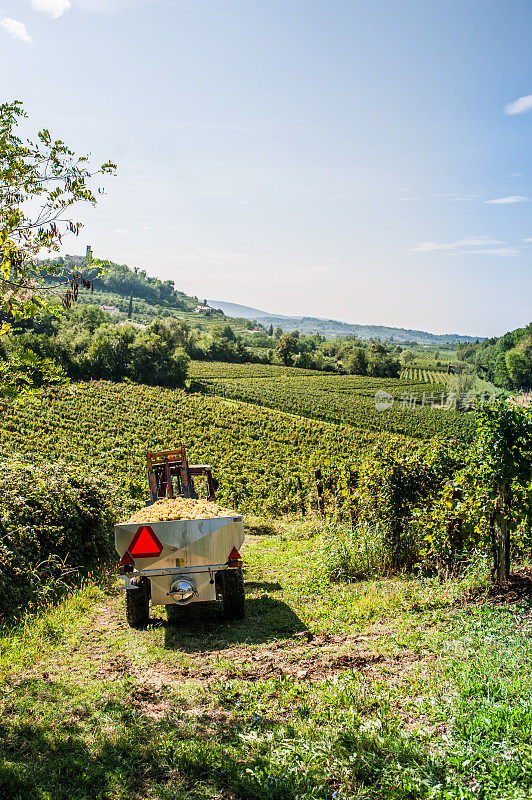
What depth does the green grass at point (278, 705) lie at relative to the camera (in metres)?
2.81

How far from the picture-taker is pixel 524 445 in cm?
525

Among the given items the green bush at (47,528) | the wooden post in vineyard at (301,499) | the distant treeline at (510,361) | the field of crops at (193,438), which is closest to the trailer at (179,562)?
the green bush at (47,528)

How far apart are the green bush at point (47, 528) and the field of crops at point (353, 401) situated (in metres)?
34.5

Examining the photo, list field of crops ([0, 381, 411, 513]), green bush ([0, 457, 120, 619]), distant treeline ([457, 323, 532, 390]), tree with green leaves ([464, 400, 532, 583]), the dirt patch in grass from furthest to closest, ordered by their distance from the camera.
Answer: distant treeline ([457, 323, 532, 390])
field of crops ([0, 381, 411, 513])
green bush ([0, 457, 120, 619])
tree with green leaves ([464, 400, 532, 583])
the dirt patch in grass

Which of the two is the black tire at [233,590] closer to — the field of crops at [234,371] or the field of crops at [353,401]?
the field of crops at [353,401]

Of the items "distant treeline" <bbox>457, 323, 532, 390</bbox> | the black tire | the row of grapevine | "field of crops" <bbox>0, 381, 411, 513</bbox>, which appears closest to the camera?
the black tire

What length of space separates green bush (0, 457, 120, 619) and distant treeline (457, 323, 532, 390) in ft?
364

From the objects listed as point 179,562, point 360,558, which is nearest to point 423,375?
point 360,558

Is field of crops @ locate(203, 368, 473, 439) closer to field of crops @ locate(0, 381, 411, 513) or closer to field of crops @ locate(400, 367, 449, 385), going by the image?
field of crops @ locate(0, 381, 411, 513)

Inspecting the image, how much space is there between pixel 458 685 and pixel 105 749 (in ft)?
7.86

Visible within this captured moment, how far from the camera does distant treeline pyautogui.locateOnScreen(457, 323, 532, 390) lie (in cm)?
10700

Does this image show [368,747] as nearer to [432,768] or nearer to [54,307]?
[432,768]

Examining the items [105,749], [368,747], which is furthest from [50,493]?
[368,747]

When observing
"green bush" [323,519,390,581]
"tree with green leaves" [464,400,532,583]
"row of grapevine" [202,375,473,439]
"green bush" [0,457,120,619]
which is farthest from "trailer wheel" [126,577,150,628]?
"row of grapevine" [202,375,473,439]
